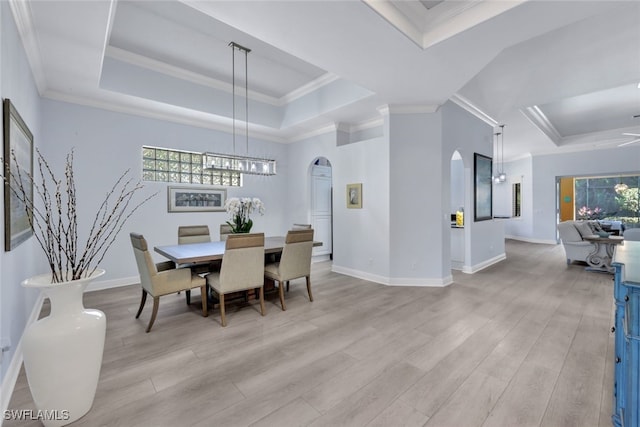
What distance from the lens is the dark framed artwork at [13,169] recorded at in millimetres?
1986

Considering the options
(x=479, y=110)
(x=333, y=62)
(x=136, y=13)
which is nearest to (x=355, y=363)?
(x=333, y=62)

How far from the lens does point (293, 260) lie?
11.6 ft

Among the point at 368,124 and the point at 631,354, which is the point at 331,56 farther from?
the point at 631,354

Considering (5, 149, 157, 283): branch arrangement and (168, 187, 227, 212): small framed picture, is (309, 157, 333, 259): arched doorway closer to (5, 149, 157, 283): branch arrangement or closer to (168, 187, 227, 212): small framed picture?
(168, 187, 227, 212): small framed picture

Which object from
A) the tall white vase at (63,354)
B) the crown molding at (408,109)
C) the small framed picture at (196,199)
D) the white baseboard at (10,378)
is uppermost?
the crown molding at (408,109)

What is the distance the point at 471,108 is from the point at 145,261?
5498mm

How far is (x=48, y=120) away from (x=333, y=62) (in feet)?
13.1

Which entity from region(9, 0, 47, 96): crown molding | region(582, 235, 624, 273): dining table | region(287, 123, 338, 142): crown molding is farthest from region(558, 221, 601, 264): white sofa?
region(9, 0, 47, 96): crown molding

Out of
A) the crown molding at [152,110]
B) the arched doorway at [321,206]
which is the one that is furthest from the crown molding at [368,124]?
the crown molding at [152,110]

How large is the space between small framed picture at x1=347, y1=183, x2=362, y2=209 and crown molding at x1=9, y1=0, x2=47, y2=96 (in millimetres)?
4227

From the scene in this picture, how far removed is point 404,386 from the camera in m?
1.99

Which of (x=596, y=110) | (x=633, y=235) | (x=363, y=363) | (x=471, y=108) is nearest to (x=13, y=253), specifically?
(x=363, y=363)

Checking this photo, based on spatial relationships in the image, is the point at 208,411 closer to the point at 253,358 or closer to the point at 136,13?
the point at 253,358

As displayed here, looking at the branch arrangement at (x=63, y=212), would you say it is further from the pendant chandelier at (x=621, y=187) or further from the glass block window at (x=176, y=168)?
the pendant chandelier at (x=621, y=187)
